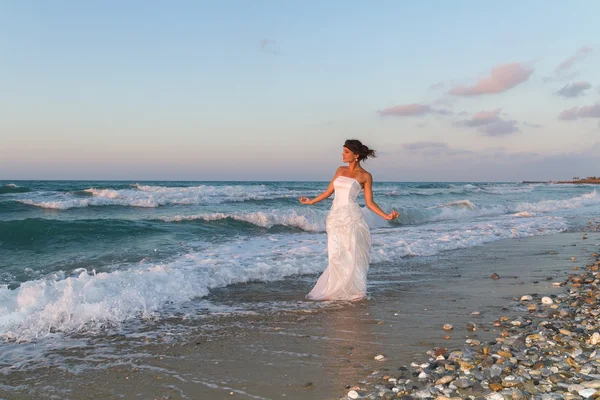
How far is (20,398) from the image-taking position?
3.70 m

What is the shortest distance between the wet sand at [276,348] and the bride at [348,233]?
1.31 ft

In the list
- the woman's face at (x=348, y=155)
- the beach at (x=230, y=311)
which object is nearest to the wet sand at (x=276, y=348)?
the beach at (x=230, y=311)

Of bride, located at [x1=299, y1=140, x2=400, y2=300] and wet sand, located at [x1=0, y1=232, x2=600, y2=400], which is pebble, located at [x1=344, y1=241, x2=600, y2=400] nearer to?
wet sand, located at [x1=0, y1=232, x2=600, y2=400]

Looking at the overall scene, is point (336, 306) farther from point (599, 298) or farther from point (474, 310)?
point (599, 298)

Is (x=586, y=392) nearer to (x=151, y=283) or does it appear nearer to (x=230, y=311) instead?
(x=230, y=311)

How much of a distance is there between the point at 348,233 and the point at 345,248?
24 cm

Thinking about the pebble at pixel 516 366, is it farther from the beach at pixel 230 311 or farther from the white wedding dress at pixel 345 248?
the white wedding dress at pixel 345 248

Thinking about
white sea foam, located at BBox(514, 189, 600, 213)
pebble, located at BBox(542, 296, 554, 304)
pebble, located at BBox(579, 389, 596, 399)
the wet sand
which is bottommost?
the wet sand

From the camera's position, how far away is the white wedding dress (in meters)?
7.17

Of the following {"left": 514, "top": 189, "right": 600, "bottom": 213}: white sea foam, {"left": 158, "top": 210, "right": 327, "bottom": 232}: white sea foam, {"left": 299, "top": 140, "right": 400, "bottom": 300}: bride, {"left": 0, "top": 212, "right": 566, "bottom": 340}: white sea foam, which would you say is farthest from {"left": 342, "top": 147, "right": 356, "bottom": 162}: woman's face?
{"left": 514, "top": 189, "right": 600, "bottom": 213}: white sea foam

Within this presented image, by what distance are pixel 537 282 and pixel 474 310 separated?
240 cm

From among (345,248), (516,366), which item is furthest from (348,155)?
(516,366)

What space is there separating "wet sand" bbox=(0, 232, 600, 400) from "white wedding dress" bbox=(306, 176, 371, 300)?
380 mm

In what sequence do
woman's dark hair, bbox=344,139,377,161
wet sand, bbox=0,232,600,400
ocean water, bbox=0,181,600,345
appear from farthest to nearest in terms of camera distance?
1. woman's dark hair, bbox=344,139,377,161
2. ocean water, bbox=0,181,600,345
3. wet sand, bbox=0,232,600,400
